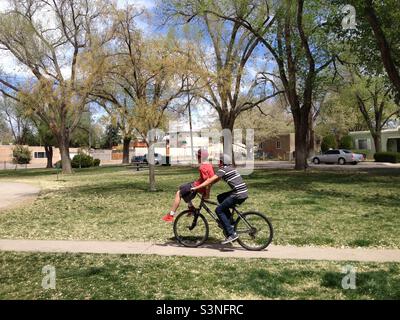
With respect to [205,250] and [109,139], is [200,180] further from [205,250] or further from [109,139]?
[109,139]

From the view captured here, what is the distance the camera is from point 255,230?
7703 millimetres

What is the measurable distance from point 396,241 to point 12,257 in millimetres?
6640

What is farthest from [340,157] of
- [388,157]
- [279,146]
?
[279,146]

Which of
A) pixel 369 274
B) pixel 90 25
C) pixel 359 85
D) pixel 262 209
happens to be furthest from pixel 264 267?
pixel 359 85

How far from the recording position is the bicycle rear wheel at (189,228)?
8008mm

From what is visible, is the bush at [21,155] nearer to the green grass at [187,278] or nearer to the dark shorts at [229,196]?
the green grass at [187,278]

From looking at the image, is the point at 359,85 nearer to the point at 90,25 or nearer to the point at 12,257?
the point at 90,25

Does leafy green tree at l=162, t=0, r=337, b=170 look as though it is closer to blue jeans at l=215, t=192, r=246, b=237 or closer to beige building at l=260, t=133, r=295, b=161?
blue jeans at l=215, t=192, r=246, b=237

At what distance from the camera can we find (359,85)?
46.1 m

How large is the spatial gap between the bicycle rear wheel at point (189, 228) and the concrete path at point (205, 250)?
0.17 metres

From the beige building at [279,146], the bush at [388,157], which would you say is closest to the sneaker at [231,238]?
the bush at [388,157]

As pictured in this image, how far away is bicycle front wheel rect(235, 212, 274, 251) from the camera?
768 cm

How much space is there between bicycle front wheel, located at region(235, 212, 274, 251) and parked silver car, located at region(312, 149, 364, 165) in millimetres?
37172
